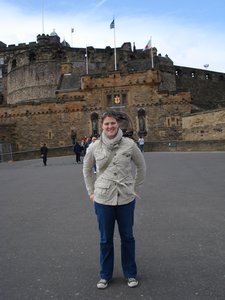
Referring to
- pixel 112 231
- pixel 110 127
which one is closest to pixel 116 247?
pixel 112 231

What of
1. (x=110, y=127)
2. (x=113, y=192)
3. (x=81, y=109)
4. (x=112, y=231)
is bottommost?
(x=112, y=231)

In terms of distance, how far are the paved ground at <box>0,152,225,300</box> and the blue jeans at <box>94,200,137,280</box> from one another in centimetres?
15

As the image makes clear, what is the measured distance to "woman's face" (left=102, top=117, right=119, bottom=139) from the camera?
3.15 m

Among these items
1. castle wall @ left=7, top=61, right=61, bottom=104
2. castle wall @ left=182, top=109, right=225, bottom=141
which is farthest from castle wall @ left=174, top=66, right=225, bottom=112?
castle wall @ left=182, top=109, right=225, bottom=141

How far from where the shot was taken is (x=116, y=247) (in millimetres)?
4223

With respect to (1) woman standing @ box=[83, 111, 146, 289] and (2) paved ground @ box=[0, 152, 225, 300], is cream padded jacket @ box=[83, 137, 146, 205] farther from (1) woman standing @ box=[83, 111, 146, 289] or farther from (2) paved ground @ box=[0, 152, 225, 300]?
(2) paved ground @ box=[0, 152, 225, 300]

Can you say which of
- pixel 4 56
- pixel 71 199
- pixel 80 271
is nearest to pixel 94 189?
pixel 80 271

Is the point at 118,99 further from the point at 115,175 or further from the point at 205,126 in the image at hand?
the point at 115,175

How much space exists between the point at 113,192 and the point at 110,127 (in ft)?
1.99

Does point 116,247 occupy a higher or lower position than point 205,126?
lower

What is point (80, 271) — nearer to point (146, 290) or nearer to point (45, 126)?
point (146, 290)

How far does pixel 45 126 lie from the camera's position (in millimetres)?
32969

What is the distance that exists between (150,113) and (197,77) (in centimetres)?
2266

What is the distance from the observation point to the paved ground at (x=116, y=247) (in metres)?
3.05
